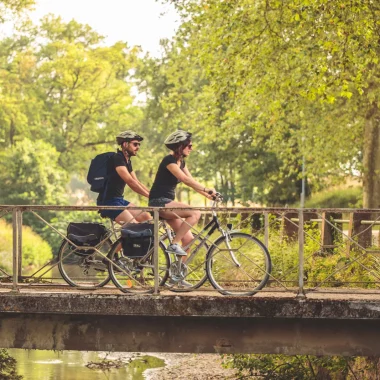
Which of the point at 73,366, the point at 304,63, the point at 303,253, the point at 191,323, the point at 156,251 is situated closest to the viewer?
the point at 191,323

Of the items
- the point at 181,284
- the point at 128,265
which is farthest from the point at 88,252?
the point at 181,284

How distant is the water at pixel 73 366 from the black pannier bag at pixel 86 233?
8718 millimetres

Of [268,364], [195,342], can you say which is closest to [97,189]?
[195,342]

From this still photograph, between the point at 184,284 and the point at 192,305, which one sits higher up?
the point at 184,284

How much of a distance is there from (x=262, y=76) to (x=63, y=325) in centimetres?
1124

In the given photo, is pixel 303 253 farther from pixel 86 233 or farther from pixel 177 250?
pixel 86 233

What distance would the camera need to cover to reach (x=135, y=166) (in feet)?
194

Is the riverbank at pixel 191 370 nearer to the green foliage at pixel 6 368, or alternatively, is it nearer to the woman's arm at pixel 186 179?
the green foliage at pixel 6 368

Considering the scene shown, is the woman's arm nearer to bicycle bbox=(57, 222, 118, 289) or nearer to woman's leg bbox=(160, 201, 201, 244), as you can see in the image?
woman's leg bbox=(160, 201, 201, 244)

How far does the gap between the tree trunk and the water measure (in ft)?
24.8

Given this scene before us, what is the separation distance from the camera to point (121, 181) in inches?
448

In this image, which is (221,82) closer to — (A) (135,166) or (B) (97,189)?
(B) (97,189)

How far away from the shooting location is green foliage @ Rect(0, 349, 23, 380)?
762 inches

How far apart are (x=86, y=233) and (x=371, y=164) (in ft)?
56.6
